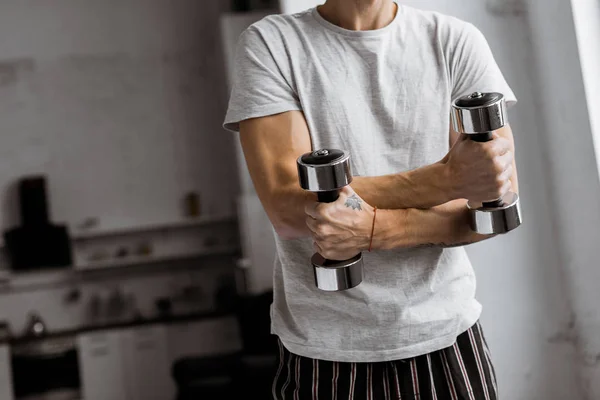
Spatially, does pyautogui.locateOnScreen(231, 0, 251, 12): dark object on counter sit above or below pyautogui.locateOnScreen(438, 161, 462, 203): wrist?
above

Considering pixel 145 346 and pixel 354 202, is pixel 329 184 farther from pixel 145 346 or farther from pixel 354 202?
pixel 145 346

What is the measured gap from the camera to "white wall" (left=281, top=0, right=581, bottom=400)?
1.86 metres

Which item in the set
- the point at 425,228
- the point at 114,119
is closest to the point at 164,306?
the point at 114,119

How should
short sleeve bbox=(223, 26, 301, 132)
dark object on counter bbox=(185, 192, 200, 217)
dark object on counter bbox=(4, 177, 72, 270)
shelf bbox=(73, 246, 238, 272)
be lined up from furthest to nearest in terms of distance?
dark object on counter bbox=(185, 192, 200, 217), shelf bbox=(73, 246, 238, 272), dark object on counter bbox=(4, 177, 72, 270), short sleeve bbox=(223, 26, 301, 132)

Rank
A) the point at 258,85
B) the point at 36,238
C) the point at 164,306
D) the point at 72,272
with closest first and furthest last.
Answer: the point at 258,85, the point at 36,238, the point at 164,306, the point at 72,272

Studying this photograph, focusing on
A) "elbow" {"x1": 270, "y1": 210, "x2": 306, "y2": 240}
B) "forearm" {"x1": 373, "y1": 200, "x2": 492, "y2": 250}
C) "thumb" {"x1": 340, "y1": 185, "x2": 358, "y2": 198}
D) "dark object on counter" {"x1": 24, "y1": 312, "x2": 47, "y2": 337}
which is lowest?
"dark object on counter" {"x1": 24, "y1": 312, "x2": 47, "y2": 337}

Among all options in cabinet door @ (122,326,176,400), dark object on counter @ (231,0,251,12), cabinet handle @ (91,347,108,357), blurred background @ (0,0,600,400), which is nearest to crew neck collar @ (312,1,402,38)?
blurred background @ (0,0,600,400)

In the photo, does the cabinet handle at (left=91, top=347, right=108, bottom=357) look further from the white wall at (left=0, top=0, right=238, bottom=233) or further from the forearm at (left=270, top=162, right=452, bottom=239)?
the forearm at (left=270, top=162, right=452, bottom=239)

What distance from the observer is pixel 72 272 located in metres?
5.64

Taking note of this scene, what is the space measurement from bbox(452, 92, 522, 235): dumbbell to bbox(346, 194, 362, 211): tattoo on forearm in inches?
6.6

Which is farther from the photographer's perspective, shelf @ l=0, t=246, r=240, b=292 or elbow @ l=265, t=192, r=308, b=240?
shelf @ l=0, t=246, r=240, b=292

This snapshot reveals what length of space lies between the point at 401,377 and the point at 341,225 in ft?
1.13

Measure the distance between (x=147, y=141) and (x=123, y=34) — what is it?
35.9 inches

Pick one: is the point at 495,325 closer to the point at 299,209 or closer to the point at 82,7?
the point at 299,209
